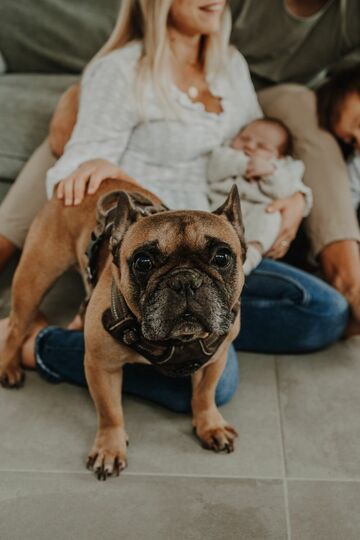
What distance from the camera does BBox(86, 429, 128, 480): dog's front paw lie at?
4.60ft

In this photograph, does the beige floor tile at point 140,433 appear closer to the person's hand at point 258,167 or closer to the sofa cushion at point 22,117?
the person's hand at point 258,167

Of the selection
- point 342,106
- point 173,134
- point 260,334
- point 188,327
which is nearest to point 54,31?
point 173,134

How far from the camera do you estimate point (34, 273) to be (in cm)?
160

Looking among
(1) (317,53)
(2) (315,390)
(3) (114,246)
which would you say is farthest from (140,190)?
(1) (317,53)

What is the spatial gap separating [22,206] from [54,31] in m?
0.93

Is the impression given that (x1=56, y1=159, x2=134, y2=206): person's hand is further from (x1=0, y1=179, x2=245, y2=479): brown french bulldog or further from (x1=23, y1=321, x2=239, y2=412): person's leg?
(x1=23, y1=321, x2=239, y2=412): person's leg

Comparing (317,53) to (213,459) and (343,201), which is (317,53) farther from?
(213,459)

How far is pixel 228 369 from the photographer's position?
162 centimetres

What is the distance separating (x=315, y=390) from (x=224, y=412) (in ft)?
0.90

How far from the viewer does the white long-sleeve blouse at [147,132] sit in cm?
178

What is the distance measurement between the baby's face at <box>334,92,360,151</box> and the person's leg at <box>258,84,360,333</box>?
0.05 m

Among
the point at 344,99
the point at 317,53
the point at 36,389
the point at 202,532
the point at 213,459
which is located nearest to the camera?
the point at 202,532

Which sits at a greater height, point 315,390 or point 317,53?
point 317,53

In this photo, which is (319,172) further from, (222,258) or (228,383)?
(222,258)
